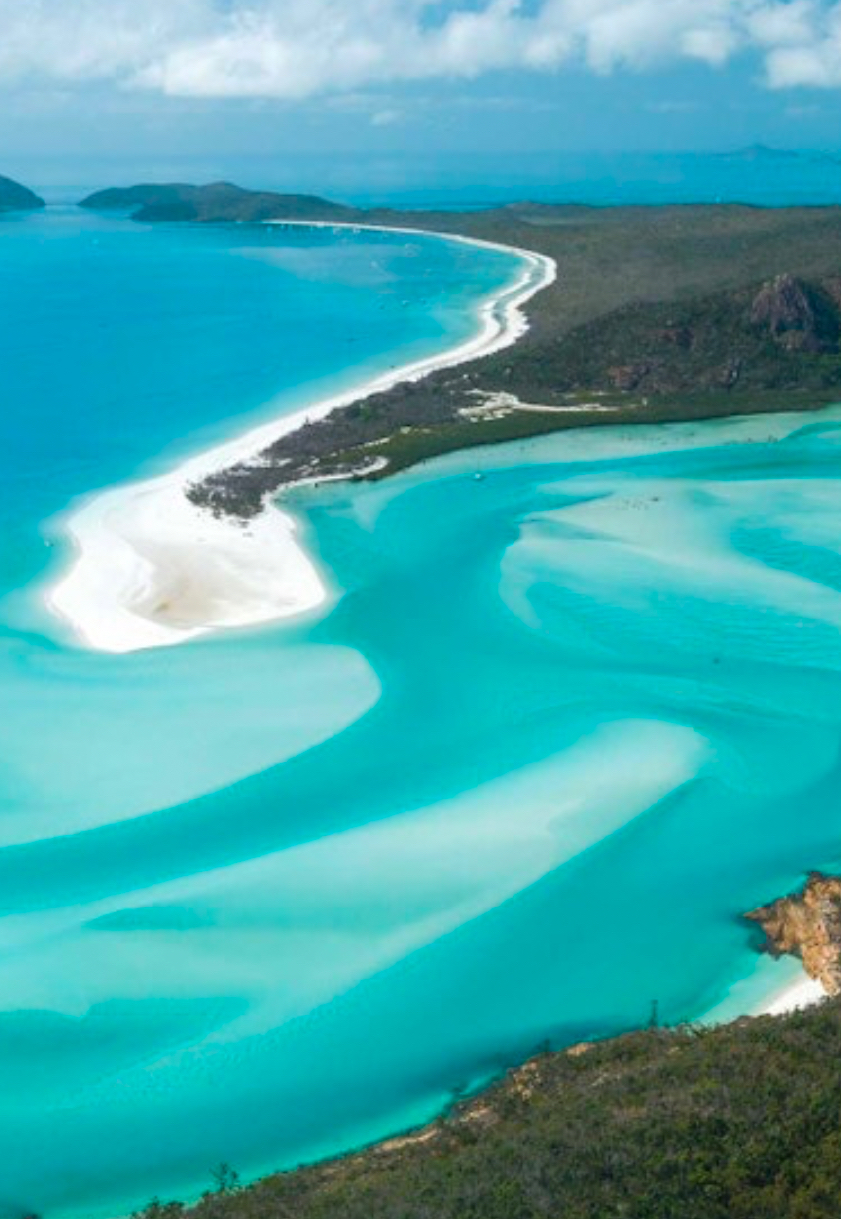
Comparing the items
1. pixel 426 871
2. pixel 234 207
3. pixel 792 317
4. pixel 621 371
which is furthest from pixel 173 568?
pixel 234 207

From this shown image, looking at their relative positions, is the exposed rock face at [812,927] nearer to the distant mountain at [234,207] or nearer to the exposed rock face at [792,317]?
the exposed rock face at [792,317]

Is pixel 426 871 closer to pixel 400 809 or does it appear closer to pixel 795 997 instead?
Result: pixel 400 809

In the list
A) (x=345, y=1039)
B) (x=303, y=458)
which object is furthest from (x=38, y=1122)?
(x=303, y=458)

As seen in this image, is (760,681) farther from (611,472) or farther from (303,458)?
(303,458)

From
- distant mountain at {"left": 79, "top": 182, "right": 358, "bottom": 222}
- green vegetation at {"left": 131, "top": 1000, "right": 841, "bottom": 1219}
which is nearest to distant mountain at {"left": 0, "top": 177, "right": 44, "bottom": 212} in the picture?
distant mountain at {"left": 79, "top": 182, "right": 358, "bottom": 222}

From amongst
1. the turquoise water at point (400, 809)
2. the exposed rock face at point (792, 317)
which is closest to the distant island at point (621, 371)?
the exposed rock face at point (792, 317)
